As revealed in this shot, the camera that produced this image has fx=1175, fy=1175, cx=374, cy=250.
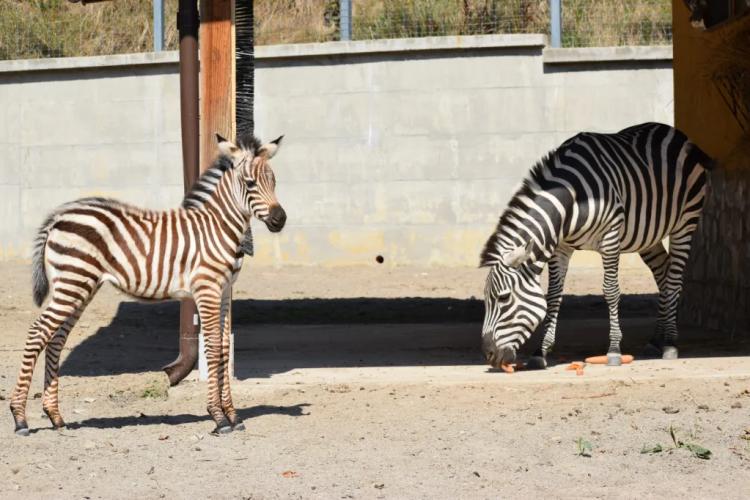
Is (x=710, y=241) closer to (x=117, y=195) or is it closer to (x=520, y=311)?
(x=520, y=311)

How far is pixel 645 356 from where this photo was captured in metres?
9.73

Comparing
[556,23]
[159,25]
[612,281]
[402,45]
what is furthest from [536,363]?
Answer: [159,25]

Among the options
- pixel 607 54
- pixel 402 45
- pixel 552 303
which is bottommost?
pixel 552 303

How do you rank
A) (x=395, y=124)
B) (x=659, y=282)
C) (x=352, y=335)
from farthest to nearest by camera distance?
1. (x=395, y=124)
2. (x=352, y=335)
3. (x=659, y=282)

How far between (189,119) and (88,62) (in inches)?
324

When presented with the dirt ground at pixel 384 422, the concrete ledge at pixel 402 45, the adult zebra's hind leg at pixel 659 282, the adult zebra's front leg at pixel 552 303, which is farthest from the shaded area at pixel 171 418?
the concrete ledge at pixel 402 45

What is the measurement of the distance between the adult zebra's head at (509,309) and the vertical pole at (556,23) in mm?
7614

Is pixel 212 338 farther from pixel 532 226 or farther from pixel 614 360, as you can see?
pixel 614 360

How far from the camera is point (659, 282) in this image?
1036cm

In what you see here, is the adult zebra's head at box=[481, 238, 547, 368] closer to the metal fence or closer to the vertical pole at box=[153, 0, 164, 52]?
the metal fence

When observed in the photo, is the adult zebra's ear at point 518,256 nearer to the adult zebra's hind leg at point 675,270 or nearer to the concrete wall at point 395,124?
the adult zebra's hind leg at point 675,270

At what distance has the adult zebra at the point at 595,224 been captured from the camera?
8.72 m

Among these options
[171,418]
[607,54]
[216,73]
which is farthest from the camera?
[607,54]

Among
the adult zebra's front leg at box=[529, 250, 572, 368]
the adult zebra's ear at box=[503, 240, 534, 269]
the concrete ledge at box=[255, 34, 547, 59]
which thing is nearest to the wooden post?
the adult zebra's ear at box=[503, 240, 534, 269]
